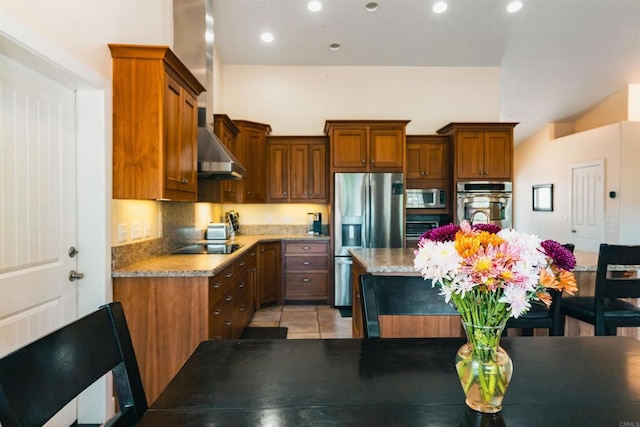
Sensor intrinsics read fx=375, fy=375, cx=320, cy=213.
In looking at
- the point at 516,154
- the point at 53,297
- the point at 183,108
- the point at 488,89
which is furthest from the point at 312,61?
the point at 516,154

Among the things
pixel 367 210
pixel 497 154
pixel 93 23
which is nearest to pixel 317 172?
pixel 367 210

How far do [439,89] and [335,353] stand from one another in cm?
523

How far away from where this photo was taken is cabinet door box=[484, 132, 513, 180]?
200 inches

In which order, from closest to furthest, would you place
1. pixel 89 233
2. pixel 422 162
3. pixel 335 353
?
1. pixel 335 353
2. pixel 89 233
3. pixel 422 162

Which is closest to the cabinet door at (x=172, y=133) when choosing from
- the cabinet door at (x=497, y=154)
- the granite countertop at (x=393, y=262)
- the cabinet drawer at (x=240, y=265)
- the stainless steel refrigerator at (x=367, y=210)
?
the cabinet drawer at (x=240, y=265)

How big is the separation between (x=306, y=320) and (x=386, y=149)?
236 cm

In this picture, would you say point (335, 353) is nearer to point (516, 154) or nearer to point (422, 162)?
point (422, 162)

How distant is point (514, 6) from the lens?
430 cm

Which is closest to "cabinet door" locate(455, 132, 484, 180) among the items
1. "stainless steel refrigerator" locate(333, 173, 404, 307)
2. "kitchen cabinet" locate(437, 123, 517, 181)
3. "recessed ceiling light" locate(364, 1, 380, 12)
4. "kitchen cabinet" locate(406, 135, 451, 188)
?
"kitchen cabinet" locate(437, 123, 517, 181)

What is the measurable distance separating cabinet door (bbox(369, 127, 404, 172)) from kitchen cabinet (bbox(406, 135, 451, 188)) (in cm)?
50

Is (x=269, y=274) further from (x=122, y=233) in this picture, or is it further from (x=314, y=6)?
(x=314, y=6)

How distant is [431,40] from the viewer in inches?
193

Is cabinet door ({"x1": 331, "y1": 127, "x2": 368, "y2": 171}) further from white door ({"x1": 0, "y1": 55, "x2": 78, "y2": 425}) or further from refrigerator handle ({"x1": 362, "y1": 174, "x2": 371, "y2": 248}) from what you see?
white door ({"x1": 0, "y1": 55, "x2": 78, "y2": 425})

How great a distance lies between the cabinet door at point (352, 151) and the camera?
190 inches
